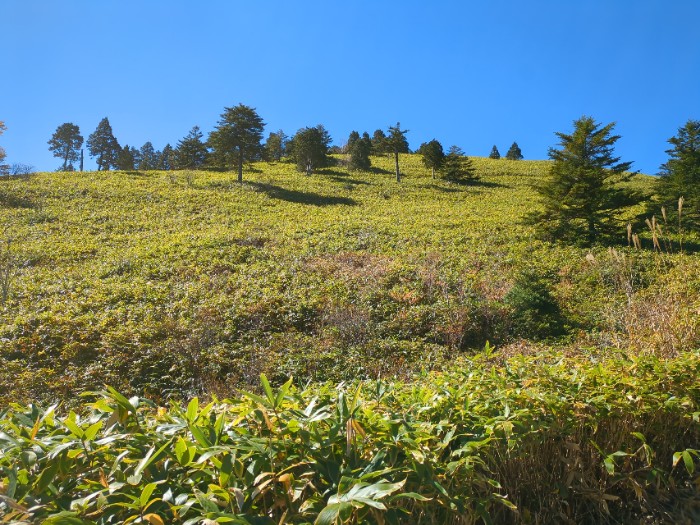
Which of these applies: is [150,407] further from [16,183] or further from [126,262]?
[16,183]

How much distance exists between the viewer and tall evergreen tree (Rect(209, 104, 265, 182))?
32.2 meters

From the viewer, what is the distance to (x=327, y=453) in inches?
55.9

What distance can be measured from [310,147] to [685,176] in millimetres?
28721

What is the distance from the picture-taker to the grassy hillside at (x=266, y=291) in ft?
24.6

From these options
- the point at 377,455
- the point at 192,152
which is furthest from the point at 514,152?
the point at 377,455

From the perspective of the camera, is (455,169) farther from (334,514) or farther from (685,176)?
(334,514)

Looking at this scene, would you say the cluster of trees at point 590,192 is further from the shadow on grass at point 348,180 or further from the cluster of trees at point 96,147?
the cluster of trees at point 96,147

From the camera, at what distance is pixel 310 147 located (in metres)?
38.3

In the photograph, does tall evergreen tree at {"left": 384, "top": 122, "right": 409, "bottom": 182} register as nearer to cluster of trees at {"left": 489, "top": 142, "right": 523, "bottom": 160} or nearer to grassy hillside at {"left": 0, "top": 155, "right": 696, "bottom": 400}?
grassy hillside at {"left": 0, "top": 155, "right": 696, "bottom": 400}

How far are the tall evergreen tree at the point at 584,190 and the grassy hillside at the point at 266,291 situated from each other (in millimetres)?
1501

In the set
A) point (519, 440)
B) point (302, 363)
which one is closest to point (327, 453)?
point (519, 440)

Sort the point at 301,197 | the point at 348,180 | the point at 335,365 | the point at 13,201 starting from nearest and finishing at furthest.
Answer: the point at 335,365
the point at 13,201
the point at 301,197
the point at 348,180

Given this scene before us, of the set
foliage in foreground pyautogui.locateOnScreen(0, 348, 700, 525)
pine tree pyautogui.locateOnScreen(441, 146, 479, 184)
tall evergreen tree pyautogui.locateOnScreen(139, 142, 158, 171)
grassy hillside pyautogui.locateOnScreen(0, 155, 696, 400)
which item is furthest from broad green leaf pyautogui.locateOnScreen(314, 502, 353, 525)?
tall evergreen tree pyautogui.locateOnScreen(139, 142, 158, 171)

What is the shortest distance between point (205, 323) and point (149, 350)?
4.94 feet
